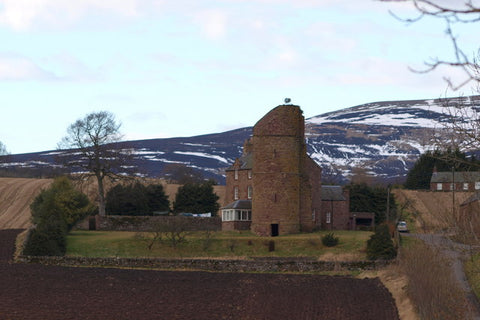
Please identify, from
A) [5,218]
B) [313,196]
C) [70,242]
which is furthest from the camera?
[5,218]

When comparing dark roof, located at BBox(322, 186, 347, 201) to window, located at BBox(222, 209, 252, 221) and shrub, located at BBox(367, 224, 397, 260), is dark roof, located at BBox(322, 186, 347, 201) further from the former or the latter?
shrub, located at BBox(367, 224, 397, 260)

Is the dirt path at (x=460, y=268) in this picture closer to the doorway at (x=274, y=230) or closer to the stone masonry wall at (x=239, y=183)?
the doorway at (x=274, y=230)

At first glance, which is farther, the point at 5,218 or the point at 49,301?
the point at 5,218

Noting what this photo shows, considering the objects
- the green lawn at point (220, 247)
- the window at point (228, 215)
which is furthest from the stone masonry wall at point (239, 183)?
the green lawn at point (220, 247)

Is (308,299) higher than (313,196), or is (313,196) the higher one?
(313,196)

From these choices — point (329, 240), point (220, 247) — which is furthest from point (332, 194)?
point (220, 247)

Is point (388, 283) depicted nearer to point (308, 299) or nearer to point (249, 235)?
point (308, 299)

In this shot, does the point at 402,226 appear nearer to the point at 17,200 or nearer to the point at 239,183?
the point at 239,183

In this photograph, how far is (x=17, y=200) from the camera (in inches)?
4033

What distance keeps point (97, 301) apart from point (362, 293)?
39.0ft

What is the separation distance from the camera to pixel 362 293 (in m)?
35.9

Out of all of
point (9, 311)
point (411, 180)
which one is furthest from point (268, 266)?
point (411, 180)

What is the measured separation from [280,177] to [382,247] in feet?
49.8

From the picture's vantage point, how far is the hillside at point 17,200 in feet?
289
